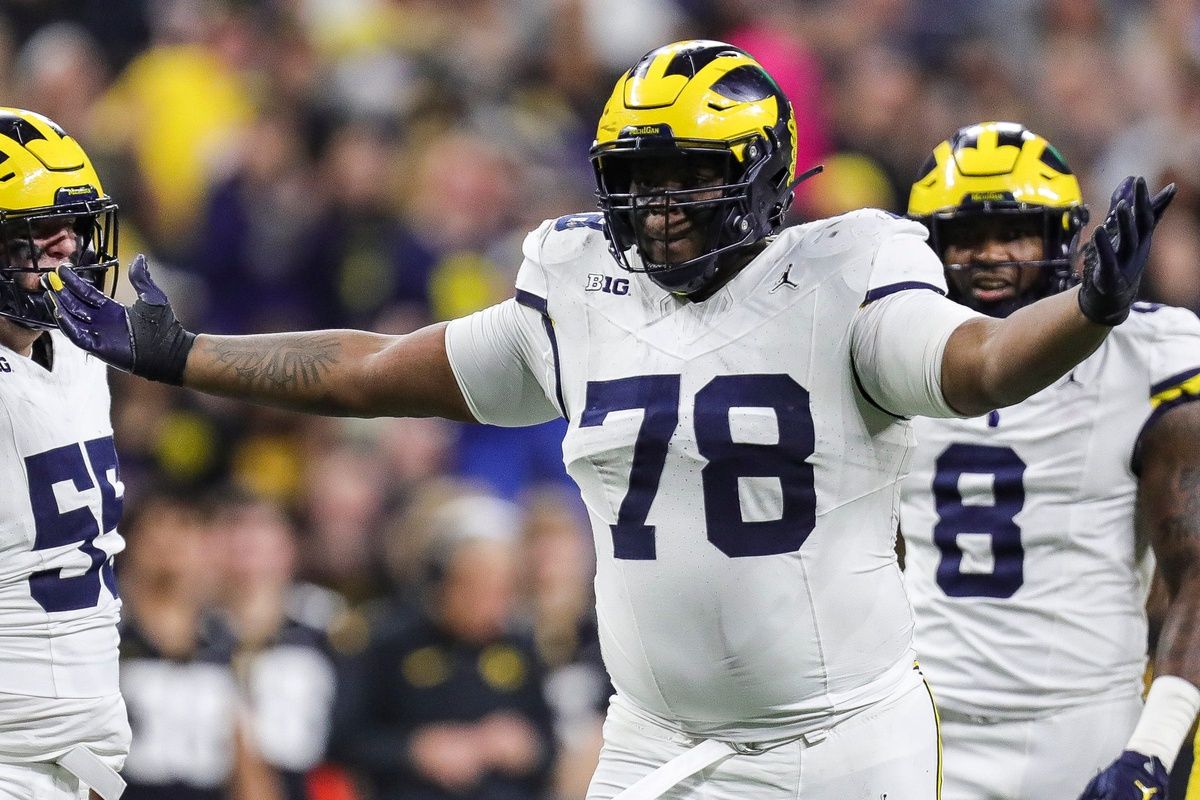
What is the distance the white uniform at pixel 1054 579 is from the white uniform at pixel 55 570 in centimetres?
180

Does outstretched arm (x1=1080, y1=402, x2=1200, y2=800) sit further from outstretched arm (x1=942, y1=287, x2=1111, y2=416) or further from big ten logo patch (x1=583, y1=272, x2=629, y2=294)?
→ big ten logo patch (x1=583, y1=272, x2=629, y2=294)

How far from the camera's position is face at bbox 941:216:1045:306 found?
13.3 ft

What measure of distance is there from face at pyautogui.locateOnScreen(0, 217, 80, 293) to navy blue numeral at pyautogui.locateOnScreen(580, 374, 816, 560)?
142 cm

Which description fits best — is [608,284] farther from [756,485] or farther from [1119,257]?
[1119,257]

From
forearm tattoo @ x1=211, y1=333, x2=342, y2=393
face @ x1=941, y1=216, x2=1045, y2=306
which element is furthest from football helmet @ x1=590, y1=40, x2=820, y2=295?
face @ x1=941, y1=216, x2=1045, y2=306

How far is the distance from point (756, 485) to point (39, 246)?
1.71 metres

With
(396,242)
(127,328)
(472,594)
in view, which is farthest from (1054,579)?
(396,242)

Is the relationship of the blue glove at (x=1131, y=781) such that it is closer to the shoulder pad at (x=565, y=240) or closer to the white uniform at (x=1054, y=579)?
the white uniform at (x=1054, y=579)

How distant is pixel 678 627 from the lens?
3068 mm

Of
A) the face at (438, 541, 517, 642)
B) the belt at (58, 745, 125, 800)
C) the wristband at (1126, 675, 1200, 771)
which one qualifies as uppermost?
the wristband at (1126, 675, 1200, 771)

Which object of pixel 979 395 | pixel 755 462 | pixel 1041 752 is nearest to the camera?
pixel 979 395

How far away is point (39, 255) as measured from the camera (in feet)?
12.3

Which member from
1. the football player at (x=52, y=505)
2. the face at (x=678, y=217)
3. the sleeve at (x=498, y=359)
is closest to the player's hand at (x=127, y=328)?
the football player at (x=52, y=505)

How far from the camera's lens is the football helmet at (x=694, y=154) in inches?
122
